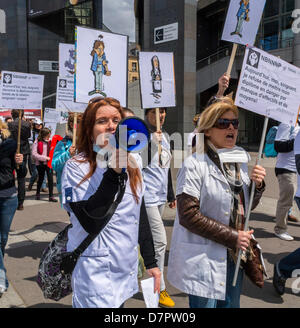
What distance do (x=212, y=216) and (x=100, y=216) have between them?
0.83 meters

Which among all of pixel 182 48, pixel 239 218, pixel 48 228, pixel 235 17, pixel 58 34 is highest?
pixel 58 34

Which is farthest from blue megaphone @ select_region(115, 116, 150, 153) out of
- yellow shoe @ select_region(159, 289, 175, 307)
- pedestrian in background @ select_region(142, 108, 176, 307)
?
yellow shoe @ select_region(159, 289, 175, 307)

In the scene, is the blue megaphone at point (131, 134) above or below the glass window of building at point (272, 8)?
below

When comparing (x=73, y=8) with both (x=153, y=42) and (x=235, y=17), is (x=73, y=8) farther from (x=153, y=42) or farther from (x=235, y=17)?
(x=235, y=17)

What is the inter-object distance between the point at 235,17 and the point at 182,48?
19510mm

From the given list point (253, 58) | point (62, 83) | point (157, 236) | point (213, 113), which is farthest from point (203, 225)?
point (62, 83)

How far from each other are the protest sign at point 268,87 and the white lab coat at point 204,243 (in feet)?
2.37

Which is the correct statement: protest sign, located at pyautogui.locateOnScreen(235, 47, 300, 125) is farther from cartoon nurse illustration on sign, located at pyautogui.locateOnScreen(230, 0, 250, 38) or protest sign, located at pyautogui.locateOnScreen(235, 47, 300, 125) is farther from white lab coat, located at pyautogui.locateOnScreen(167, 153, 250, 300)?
cartoon nurse illustration on sign, located at pyautogui.locateOnScreen(230, 0, 250, 38)

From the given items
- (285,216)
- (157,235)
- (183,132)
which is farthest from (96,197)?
(183,132)

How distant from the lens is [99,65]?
13.4ft

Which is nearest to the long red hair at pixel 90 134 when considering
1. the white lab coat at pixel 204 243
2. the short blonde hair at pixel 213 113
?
the white lab coat at pixel 204 243

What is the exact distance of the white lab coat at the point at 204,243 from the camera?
7.18ft

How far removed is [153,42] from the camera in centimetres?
2420

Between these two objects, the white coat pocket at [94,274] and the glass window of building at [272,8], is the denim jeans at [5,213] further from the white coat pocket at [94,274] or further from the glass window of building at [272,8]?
the glass window of building at [272,8]
